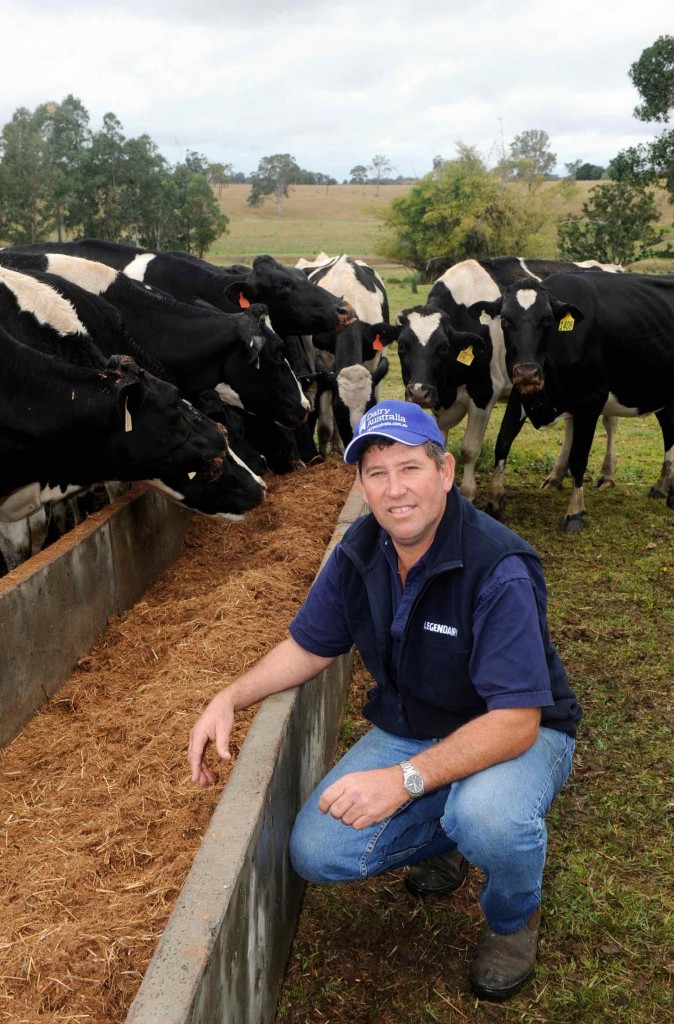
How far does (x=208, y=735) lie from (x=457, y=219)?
1776 inches

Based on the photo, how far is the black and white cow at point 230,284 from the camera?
310 inches

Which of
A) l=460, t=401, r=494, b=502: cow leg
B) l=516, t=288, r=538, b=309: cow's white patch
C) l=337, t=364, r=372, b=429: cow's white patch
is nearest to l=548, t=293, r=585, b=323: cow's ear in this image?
l=516, t=288, r=538, b=309: cow's white patch

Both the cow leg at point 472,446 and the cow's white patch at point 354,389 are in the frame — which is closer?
the cow leg at point 472,446

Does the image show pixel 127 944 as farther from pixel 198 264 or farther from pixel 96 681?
pixel 198 264

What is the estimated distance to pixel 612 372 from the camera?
764 cm

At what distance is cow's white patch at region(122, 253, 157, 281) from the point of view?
7719mm

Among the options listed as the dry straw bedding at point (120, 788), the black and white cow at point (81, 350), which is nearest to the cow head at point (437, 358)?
the black and white cow at point (81, 350)

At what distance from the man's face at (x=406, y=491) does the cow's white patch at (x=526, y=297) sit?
4972 millimetres

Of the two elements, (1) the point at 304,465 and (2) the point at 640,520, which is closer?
(2) the point at 640,520

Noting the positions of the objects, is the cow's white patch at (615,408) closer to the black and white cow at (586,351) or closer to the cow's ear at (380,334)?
the black and white cow at (586,351)

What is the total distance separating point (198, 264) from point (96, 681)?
17.1 ft

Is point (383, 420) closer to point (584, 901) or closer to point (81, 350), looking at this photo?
point (584, 901)

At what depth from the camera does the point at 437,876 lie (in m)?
3.25

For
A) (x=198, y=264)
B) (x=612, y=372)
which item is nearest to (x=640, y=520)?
(x=612, y=372)
